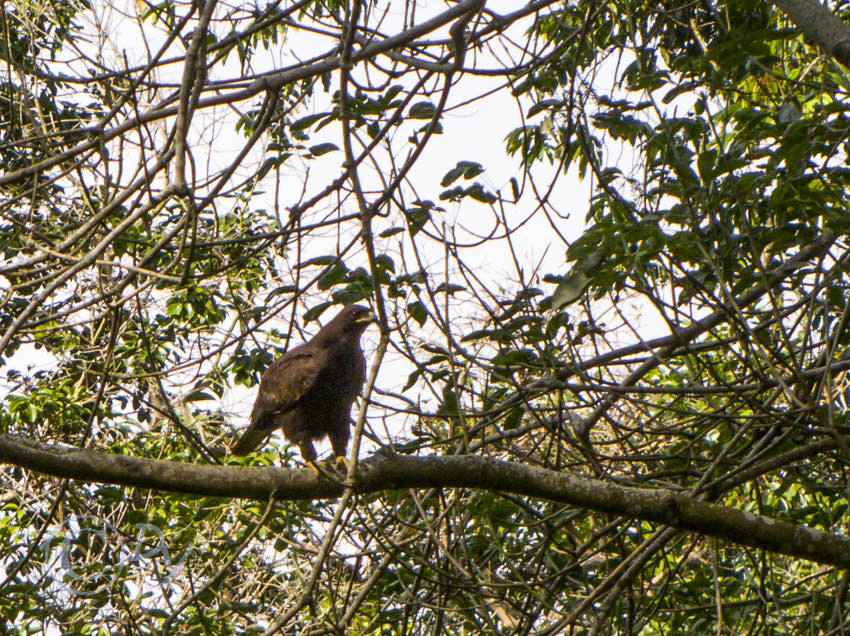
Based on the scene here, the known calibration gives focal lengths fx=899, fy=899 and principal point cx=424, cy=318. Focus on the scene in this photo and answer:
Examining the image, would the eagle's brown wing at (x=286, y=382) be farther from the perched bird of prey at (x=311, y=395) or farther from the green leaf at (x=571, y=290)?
the green leaf at (x=571, y=290)

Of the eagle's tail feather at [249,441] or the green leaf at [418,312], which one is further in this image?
the eagle's tail feather at [249,441]

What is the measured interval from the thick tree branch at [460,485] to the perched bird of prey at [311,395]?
1670 mm

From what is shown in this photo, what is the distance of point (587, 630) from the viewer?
3434 mm

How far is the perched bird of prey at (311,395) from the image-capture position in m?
4.16

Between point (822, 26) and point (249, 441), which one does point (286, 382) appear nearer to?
point (249, 441)

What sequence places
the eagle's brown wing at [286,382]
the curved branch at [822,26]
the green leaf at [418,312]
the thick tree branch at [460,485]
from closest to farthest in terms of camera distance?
the thick tree branch at [460,485] → the curved branch at [822,26] → the green leaf at [418,312] → the eagle's brown wing at [286,382]

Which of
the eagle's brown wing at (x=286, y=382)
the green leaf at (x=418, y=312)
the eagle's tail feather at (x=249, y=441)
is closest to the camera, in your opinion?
the green leaf at (x=418, y=312)

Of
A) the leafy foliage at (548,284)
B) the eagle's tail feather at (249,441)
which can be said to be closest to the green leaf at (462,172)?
the leafy foliage at (548,284)

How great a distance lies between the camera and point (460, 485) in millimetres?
2467

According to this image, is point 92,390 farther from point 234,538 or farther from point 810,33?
point 810,33

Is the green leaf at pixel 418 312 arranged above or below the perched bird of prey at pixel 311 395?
below

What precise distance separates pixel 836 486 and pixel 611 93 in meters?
1.83

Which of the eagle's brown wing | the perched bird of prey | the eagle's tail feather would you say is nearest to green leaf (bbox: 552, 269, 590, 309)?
the perched bird of prey

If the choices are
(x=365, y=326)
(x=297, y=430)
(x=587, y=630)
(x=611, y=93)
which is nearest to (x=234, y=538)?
(x=297, y=430)
